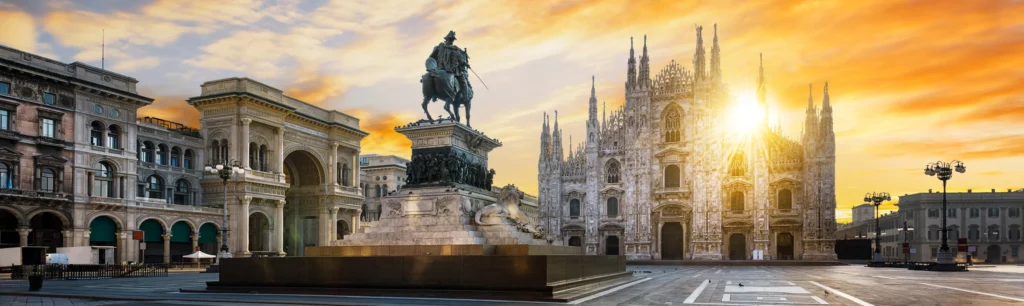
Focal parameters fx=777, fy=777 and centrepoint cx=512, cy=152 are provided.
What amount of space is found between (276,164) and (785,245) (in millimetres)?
43454

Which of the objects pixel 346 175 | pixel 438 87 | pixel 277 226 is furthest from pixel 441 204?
pixel 346 175

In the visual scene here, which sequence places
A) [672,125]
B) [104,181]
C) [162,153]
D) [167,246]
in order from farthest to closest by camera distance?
[672,125] → [162,153] → [167,246] → [104,181]

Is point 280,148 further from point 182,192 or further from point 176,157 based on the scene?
point 182,192

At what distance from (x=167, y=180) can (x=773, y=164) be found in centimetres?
4919

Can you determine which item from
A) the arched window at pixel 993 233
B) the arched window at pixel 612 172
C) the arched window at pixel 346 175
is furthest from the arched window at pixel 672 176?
the arched window at pixel 993 233

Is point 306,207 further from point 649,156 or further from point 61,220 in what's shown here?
point 649,156

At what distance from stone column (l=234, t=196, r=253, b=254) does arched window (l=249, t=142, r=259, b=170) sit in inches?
116

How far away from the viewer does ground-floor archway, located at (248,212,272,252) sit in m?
59.0

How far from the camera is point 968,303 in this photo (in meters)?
15.7

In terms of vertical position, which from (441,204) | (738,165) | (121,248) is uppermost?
(738,165)

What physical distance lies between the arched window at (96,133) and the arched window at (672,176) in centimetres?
4635

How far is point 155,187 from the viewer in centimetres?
5462

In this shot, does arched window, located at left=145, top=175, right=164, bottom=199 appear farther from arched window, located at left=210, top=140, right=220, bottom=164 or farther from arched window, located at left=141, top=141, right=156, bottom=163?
arched window, located at left=210, top=140, right=220, bottom=164

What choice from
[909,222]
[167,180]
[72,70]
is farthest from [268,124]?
[909,222]
